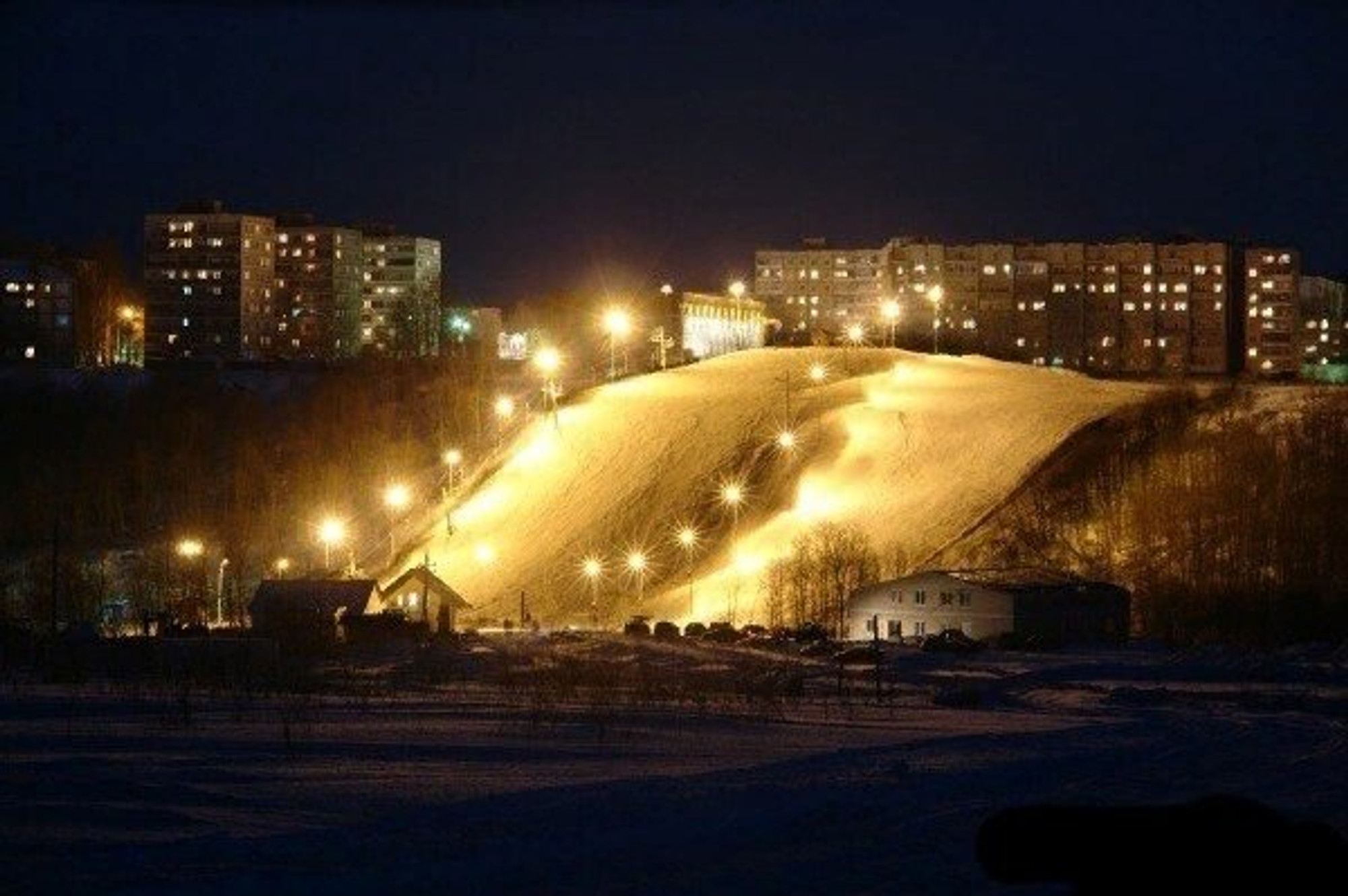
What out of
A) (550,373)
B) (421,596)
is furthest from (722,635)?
(550,373)

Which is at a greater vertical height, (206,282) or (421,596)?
(206,282)

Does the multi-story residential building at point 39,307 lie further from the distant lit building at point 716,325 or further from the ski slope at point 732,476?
the ski slope at point 732,476

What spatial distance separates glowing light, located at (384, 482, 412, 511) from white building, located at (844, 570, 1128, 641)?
20.4 meters

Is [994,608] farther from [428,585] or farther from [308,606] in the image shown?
[308,606]

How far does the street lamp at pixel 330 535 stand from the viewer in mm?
55281

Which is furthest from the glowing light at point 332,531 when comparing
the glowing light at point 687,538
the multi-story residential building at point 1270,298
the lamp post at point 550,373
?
the multi-story residential building at point 1270,298

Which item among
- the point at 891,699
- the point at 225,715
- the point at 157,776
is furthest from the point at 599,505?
the point at 157,776

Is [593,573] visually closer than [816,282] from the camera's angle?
Yes

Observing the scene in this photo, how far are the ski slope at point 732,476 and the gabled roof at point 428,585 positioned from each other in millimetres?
1867

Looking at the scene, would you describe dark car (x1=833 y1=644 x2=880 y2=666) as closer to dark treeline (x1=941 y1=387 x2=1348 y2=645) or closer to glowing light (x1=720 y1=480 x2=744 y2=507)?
dark treeline (x1=941 y1=387 x2=1348 y2=645)

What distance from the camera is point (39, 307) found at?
348 ft

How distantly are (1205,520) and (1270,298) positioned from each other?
6695cm

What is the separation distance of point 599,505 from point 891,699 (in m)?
27.2

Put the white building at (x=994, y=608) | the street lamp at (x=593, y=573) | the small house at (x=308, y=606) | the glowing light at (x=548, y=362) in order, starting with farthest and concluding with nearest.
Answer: the glowing light at (x=548, y=362)
the street lamp at (x=593, y=573)
the small house at (x=308, y=606)
the white building at (x=994, y=608)
